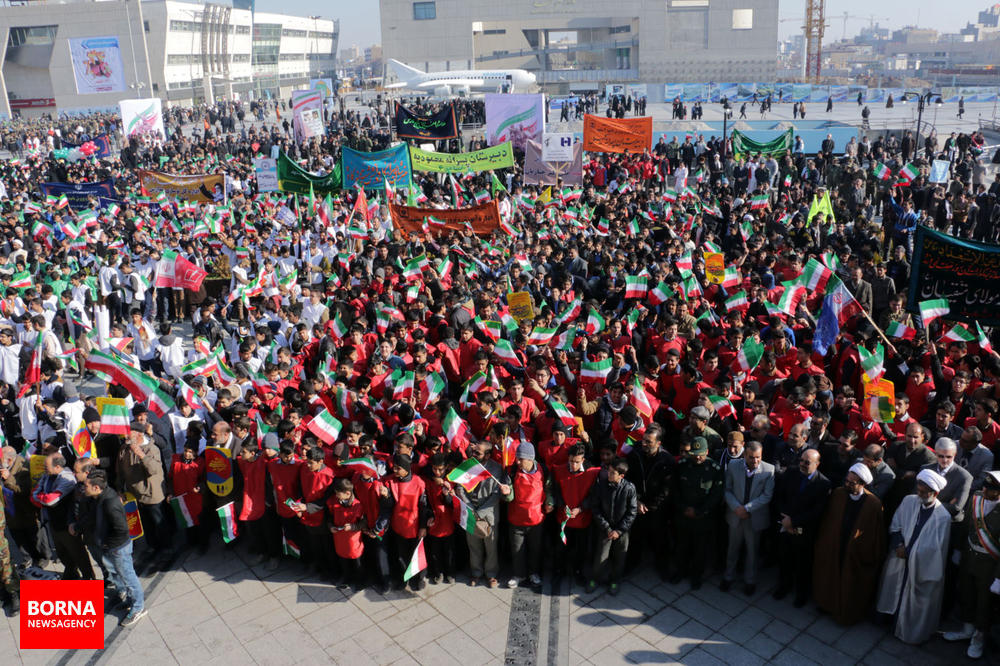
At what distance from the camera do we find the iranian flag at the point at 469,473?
245 inches

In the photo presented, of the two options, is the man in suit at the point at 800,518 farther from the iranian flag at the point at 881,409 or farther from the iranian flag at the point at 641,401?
the iranian flag at the point at 641,401

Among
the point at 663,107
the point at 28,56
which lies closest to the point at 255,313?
the point at 663,107

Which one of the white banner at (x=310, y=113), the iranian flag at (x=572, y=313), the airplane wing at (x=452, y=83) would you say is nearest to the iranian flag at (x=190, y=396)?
the iranian flag at (x=572, y=313)

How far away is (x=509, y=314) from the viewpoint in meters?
10.0

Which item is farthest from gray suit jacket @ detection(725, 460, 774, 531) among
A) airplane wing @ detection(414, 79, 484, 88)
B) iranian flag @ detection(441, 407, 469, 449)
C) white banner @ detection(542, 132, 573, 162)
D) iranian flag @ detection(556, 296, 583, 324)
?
airplane wing @ detection(414, 79, 484, 88)

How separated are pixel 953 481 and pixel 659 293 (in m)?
4.81

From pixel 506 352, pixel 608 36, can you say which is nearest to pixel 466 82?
pixel 608 36

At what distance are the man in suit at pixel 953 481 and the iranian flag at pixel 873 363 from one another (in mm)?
1827

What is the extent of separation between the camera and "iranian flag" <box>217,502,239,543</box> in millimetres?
6918

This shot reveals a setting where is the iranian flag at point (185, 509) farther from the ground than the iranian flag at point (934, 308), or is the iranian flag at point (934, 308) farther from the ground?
Result: the iranian flag at point (934, 308)

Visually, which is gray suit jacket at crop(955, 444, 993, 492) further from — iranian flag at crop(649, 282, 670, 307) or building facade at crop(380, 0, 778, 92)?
building facade at crop(380, 0, 778, 92)

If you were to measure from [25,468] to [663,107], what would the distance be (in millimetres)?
43653

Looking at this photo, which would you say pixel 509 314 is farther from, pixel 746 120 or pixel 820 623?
pixel 746 120

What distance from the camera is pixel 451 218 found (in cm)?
1424
